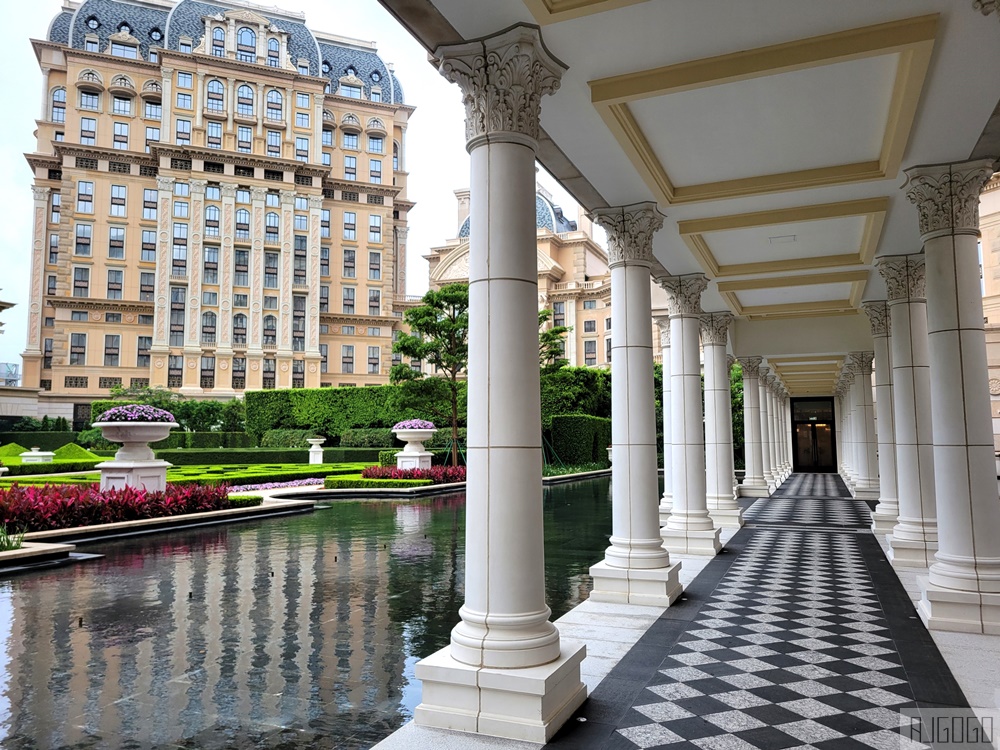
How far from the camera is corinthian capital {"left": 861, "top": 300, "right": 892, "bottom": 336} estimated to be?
40.9ft

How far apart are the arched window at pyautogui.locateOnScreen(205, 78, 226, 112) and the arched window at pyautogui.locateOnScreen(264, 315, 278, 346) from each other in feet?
65.5

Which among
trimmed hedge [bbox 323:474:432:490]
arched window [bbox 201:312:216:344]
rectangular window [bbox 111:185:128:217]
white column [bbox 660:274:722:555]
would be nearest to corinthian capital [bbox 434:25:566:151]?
white column [bbox 660:274:722:555]

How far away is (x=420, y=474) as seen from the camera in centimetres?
2305

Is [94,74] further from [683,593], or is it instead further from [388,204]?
[683,593]

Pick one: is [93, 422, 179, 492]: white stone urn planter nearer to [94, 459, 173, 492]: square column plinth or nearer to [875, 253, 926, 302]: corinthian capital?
[94, 459, 173, 492]: square column plinth

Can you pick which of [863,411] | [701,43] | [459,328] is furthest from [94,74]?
[701,43]

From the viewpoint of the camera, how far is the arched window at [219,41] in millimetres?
64688

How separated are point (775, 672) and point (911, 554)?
5.41 m

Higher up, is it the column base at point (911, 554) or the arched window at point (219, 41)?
the arched window at point (219, 41)

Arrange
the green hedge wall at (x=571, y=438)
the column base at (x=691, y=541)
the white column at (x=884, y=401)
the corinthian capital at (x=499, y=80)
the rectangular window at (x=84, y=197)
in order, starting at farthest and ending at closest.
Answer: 1. the rectangular window at (x=84, y=197)
2. the green hedge wall at (x=571, y=438)
3. the white column at (x=884, y=401)
4. the column base at (x=691, y=541)
5. the corinthian capital at (x=499, y=80)

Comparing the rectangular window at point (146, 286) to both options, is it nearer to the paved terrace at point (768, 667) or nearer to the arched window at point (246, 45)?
the arched window at point (246, 45)

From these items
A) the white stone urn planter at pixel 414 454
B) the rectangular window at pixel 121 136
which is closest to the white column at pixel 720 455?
the white stone urn planter at pixel 414 454

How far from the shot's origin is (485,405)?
437 centimetres

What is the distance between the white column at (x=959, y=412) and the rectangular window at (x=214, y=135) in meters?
67.5
